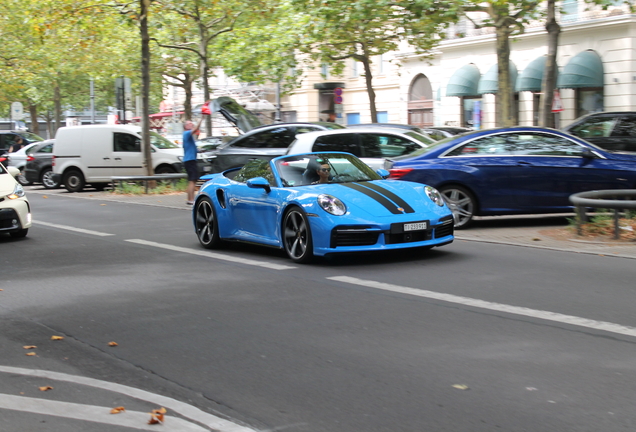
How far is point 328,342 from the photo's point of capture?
18.8ft

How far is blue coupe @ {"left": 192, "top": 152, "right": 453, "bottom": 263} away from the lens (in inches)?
349

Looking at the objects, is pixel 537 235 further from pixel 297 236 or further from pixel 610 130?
pixel 610 130

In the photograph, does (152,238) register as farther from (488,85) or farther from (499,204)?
(488,85)

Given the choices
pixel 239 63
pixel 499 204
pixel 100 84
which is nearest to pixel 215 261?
pixel 499 204

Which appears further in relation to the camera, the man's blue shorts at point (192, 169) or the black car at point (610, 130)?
the man's blue shorts at point (192, 169)

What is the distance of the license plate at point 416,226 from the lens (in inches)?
351

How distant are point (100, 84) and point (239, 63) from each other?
76.4 ft

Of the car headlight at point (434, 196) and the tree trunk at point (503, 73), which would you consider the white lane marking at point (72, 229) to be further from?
the tree trunk at point (503, 73)

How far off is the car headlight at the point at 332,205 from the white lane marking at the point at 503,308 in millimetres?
872

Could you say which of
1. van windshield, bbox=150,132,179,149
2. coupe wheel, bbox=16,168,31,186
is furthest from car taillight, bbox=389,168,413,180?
coupe wheel, bbox=16,168,31,186

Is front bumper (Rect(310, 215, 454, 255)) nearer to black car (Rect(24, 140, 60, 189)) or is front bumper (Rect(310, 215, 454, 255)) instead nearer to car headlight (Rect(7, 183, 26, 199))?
car headlight (Rect(7, 183, 26, 199))

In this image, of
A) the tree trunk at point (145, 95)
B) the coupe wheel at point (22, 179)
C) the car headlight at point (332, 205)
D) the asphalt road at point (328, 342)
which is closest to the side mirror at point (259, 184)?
the asphalt road at point (328, 342)

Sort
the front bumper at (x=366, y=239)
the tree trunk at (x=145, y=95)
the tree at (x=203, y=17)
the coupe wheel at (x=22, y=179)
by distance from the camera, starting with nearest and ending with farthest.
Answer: the front bumper at (x=366, y=239) < the tree trunk at (x=145, y=95) < the tree at (x=203, y=17) < the coupe wheel at (x=22, y=179)

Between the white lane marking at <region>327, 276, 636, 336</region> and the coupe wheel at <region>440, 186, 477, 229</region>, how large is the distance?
4.63 metres
